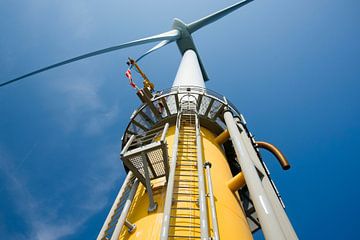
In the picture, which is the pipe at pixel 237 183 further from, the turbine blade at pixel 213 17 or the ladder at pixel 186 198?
the turbine blade at pixel 213 17

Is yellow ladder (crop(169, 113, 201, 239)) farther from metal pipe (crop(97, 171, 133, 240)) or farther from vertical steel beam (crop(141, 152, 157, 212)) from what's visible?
metal pipe (crop(97, 171, 133, 240))

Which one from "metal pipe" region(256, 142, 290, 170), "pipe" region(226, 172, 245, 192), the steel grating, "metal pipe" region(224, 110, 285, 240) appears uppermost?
"metal pipe" region(256, 142, 290, 170)

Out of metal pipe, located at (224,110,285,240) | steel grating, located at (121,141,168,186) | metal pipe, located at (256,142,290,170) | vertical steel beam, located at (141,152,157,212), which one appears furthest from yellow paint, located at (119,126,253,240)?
metal pipe, located at (256,142,290,170)

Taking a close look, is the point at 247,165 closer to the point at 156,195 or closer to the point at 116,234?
the point at 156,195

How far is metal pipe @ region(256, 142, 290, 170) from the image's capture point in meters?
9.71

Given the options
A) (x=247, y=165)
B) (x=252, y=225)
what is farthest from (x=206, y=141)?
(x=252, y=225)

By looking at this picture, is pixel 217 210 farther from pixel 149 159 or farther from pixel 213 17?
pixel 213 17

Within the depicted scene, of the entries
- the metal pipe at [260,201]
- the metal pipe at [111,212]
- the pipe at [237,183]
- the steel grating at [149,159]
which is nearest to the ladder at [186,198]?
the steel grating at [149,159]

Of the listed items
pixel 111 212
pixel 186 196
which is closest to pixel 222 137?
pixel 186 196

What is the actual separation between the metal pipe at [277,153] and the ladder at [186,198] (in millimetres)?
4020

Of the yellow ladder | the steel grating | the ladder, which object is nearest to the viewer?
the ladder

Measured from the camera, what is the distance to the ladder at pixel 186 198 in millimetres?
4962

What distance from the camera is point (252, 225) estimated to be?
993 cm

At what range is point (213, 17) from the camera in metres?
25.1
